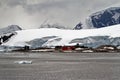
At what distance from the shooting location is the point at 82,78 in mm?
60750

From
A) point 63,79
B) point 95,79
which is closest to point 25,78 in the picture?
point 63,79

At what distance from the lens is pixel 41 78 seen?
60.7 metres

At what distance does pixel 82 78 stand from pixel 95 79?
8.76 feet

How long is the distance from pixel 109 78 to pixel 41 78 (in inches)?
390

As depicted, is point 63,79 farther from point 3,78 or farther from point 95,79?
point 3,78

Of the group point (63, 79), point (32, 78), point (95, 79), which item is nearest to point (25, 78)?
point (32, 78)

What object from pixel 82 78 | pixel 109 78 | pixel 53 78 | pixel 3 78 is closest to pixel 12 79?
pixel 3 78

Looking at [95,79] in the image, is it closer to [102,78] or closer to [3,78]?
[102,78]

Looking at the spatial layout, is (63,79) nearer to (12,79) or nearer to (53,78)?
(53,78)

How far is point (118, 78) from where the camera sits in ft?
194

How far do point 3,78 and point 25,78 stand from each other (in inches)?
127

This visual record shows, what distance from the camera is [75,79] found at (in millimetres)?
59219

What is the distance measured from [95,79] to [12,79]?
11.9 meters

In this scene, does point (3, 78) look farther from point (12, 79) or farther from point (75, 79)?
point (75, 79)
